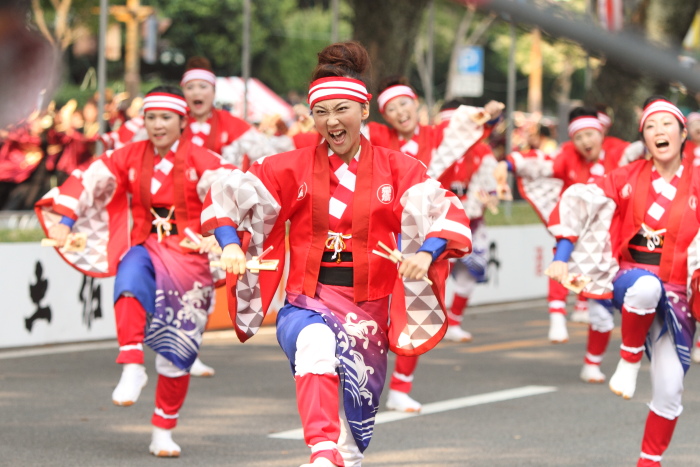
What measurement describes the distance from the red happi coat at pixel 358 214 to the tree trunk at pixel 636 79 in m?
13.0

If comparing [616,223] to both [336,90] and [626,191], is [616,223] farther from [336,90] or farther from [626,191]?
[336,90]

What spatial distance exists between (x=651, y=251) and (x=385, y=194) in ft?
5.63

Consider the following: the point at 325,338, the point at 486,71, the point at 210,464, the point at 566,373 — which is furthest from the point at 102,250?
the point at 486,71

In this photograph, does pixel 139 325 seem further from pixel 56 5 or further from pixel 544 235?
pixel 56 5

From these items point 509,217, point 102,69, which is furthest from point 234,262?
point 509,217

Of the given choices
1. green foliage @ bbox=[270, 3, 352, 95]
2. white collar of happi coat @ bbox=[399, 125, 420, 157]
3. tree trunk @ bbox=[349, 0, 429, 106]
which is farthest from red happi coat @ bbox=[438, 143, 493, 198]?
green foliage @ bbox=[270, 3, 352, 95]

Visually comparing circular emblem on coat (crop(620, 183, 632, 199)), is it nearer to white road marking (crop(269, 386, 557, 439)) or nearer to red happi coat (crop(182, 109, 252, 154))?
white road marking (crop(269, 386, 557, 439))

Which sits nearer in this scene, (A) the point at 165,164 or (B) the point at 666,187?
(B) the point at 666,187

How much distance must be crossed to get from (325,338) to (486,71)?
43.4 meters

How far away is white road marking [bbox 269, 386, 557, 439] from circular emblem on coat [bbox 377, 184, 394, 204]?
102 inches

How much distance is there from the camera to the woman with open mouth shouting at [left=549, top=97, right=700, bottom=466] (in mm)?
6230

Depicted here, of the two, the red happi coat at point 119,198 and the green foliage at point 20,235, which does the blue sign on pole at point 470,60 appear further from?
the red happi coat at point 119,198

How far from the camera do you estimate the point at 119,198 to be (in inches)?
293

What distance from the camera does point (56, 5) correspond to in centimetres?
2216
